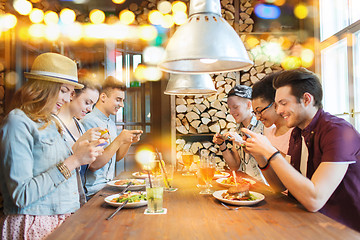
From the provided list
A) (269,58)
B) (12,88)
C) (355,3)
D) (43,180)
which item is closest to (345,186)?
(43,180)

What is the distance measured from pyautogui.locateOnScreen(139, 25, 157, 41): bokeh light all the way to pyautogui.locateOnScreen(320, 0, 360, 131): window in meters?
2.60

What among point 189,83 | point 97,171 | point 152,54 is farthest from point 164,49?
point 97,171

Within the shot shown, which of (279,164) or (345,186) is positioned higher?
(279,164)

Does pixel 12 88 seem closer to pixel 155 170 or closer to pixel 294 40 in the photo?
pixel 155 170

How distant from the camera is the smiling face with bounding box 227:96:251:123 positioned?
321 cm

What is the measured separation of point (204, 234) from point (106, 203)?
2.33 ft

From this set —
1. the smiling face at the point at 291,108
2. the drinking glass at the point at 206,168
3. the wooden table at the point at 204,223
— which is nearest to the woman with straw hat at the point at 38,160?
the wooden table at the point at 204,223

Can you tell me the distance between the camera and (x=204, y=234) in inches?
47.1

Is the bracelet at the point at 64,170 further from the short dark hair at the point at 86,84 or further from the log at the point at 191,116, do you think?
the log at the point at 191,116

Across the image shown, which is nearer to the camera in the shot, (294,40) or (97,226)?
(97,226)

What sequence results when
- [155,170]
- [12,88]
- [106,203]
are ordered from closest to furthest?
[106,203] → [155,170] → [12,88]

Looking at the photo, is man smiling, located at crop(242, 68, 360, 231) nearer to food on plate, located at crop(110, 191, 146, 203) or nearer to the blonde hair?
food on plate, located at crop(110, 191, 146, 203)

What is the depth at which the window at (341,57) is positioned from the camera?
3.59 meters

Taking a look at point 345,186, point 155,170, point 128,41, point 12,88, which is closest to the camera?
point 345,186
